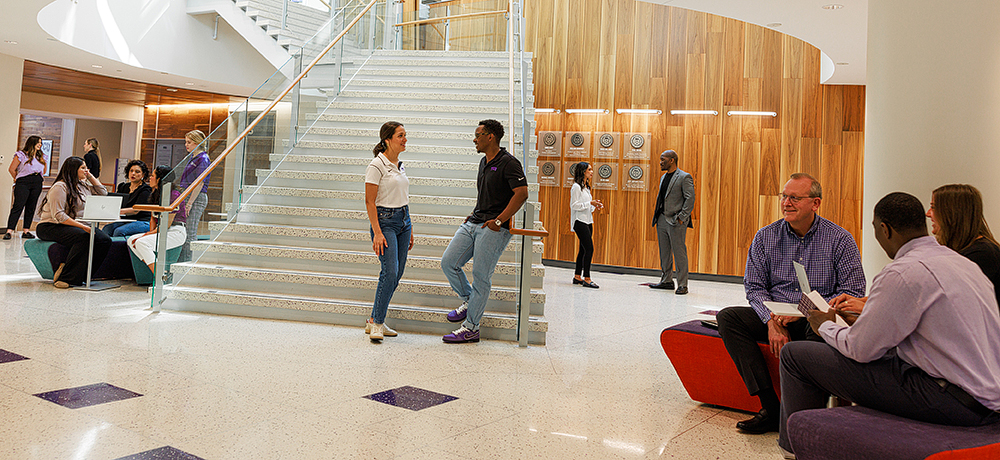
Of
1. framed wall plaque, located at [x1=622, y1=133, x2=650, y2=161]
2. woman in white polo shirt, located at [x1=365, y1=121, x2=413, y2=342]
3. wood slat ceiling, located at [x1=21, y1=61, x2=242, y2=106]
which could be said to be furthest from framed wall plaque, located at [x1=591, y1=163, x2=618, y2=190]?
wood slat ceiling, located at [x1=21, y1=61, x2=242, y2=106]

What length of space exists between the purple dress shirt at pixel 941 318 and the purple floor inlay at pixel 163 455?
2.47 m

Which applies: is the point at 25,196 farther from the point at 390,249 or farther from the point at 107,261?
the point at 390,249

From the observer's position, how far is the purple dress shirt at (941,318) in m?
2.05

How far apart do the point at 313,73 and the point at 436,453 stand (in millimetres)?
6341

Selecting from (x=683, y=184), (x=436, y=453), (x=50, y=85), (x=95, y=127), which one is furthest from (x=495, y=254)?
(x=95, y=127)

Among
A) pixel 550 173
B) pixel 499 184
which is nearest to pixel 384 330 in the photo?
pixel 499 184

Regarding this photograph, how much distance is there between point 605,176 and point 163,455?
884 cm

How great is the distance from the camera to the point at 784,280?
3.28 meters

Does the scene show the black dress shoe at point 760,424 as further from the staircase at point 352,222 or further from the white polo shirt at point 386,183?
the white polo shirt at point 386,183

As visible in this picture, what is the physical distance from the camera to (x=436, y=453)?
262cm

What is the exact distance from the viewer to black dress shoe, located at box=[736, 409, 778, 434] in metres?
3.04

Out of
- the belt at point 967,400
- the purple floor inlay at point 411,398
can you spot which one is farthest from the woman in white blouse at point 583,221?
the belt at point 967,400

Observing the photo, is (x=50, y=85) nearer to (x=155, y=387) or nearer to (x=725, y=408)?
(x=155, y=387)

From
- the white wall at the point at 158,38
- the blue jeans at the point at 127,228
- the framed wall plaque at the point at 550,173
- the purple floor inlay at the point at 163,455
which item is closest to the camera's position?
the purple floor inlay at the point at 163,455
